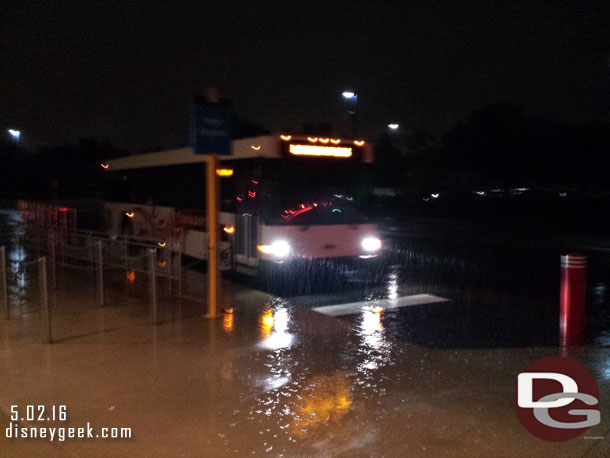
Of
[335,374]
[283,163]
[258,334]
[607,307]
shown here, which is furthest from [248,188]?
[607,307]

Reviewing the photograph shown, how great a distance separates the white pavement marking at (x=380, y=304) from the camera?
10578mm

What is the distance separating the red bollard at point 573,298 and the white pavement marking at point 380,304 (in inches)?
131

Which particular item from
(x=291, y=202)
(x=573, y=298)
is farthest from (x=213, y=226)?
(x=573, y=298)

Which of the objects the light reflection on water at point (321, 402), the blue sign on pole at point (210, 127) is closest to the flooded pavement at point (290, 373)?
the light reflection on water at point (321, 402)

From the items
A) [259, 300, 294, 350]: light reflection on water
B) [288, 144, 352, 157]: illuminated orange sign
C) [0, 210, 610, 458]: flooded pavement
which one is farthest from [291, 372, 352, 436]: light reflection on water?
[288, 144, 352, 157]: illuminated orange sign

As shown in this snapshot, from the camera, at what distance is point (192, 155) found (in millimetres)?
15453

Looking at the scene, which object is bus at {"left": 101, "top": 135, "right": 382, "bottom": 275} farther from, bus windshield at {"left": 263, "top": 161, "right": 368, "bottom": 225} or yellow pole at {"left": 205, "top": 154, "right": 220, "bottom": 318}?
yellow pole at {"left": 205, "top": 154, "right": 220, "bottom": 318}

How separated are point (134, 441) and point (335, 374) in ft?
8.63

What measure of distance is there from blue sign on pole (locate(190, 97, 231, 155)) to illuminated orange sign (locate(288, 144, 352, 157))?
2.98 metres

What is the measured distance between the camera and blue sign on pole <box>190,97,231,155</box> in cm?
941

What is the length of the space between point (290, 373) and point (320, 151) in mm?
6922

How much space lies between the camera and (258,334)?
350 inches

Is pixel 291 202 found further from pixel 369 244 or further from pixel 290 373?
pixel 290 373

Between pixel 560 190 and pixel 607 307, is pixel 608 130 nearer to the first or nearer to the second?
pixel 560 190
